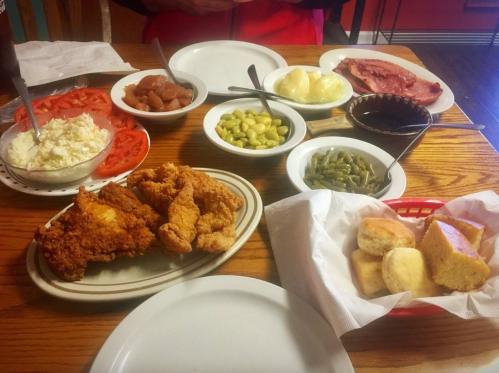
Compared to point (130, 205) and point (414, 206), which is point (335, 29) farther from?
point (130, 205)

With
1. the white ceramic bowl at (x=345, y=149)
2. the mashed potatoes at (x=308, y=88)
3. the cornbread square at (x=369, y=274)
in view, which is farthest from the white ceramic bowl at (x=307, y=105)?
the cornbread square at (x=369, y=274)

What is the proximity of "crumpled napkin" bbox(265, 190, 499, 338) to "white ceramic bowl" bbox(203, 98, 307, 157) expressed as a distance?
10.3 inches

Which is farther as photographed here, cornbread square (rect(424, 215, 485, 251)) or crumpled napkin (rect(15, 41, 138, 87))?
crumpled napkin (rect(15, 41, 138, 87))

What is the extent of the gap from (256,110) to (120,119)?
514mm

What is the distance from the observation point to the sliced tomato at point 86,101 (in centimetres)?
142

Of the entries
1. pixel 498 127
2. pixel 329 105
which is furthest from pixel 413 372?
pixel 498 127

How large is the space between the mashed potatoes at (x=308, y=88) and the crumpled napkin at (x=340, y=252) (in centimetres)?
71

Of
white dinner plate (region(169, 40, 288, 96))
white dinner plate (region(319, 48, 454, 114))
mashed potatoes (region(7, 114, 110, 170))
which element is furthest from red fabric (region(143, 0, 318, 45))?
mashed potatoes (region(7, 114, 110, 170))

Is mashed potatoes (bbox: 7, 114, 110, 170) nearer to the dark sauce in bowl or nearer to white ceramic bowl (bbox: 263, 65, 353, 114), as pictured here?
white ceramic bowl (bbox: 263, 65, 353, 114)

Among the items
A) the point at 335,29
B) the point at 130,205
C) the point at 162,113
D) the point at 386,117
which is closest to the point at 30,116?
the point at 162,113

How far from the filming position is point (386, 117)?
1.44m

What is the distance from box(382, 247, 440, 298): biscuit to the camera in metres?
0.79

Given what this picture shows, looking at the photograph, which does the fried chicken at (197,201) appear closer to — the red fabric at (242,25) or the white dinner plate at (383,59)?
the white dinner plate at (383,59)

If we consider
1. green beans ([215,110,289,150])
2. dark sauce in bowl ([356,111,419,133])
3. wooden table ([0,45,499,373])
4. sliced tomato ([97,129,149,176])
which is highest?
dark sauce in bowl ([356,111,419,133])
